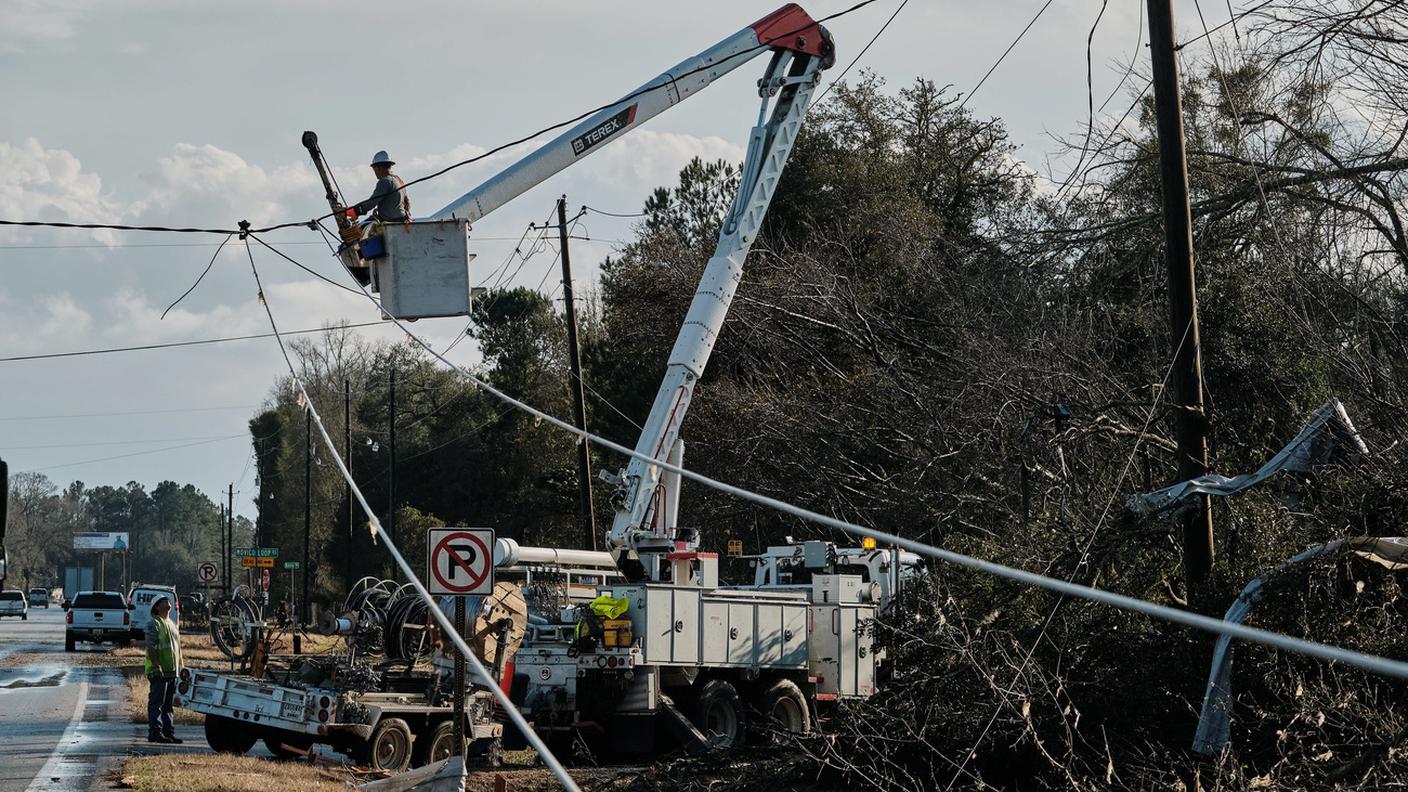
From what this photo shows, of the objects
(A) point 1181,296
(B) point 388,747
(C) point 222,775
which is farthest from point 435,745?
(A) point 1181,296

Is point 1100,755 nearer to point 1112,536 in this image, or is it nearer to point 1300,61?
point 1112,536

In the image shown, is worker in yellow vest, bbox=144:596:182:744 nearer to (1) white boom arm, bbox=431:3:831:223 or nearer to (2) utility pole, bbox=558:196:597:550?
(1) white boom arm, bbox=431:3:831:223

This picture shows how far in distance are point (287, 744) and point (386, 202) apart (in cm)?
715

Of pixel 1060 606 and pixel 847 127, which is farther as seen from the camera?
pixel 847 127

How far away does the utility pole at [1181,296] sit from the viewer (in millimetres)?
11641

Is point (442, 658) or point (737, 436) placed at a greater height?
point (737, 436)

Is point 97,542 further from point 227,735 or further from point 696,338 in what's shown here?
point 696,338

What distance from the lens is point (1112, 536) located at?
11.7 m

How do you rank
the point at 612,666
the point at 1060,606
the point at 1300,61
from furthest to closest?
the point at 612,666
the point at 1300,61
the point at 1060,606

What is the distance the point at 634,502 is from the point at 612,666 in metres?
2.16

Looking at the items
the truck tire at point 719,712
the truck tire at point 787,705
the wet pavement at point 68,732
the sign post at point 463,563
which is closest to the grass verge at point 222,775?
the wet pavement at point 68,732

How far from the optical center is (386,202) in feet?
42.7

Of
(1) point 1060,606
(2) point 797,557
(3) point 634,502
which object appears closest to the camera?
(1) point 1060,606

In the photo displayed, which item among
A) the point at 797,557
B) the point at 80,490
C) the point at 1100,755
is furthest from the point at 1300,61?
the point at 80,490
